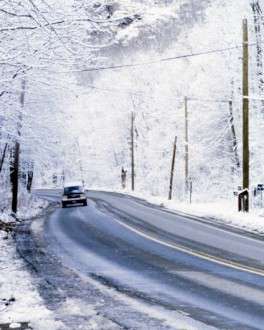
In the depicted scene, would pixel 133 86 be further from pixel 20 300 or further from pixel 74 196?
pixel 20 300

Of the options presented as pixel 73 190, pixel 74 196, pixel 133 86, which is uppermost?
pixel 133 86

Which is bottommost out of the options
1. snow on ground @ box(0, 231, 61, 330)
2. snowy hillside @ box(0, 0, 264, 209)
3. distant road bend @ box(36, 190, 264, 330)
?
distant road bend @ box(36, 190, 264, 330)

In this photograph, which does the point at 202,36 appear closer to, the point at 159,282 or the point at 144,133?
the point at 144,133

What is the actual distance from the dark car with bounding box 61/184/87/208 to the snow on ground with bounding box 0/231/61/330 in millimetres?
25319

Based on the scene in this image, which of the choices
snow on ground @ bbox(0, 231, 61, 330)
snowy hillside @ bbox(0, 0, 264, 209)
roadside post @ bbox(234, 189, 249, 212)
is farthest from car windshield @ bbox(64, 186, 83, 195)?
snow on ground @ bbox(0, 231, 61, 330)

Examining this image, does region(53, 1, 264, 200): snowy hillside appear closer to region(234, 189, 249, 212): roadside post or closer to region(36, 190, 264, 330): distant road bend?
region(36, 190, 264, 330): distant road bend

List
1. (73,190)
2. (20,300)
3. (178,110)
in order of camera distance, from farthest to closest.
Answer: (178,110) < (73,190) < (20,300)

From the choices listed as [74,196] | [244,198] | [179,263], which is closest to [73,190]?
[74,196]

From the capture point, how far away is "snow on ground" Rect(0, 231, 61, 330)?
24.8 ft

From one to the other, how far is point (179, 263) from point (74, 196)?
26235 millimetres

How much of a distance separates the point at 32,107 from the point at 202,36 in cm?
2475

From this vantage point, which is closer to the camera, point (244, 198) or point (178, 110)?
point (244, 198)

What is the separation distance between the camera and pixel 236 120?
4397 centimetres

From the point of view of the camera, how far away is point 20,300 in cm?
874
